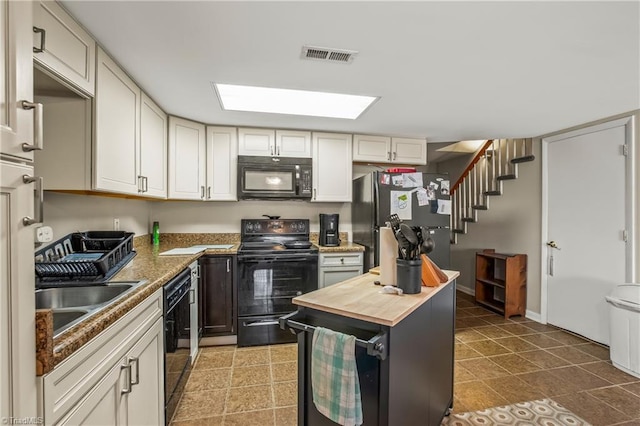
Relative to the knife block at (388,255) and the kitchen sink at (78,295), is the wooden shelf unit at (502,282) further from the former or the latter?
the kitchen sink at (78,295)

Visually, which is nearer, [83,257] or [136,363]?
[136,363]

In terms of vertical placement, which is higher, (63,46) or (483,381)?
(63,46)

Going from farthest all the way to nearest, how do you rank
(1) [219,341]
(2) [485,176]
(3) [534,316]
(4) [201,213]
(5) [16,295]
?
(2) [485,176] < (3) [534,316] < (4) [201,213] < (1) [219,341] < (5) [16,295]

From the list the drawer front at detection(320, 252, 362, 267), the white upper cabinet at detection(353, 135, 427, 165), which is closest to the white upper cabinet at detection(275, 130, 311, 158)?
the white upper cabinet at detection(353, 135, 427, 165)

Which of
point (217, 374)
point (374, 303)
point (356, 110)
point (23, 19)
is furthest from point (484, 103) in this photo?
point (217, 374)

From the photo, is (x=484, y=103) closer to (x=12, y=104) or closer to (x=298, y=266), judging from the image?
(x=298, y=266)

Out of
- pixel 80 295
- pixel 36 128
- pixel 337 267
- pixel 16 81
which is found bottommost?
pixel 337 267

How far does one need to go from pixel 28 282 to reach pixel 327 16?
5.03ft

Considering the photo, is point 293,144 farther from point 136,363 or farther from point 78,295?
point 136,363

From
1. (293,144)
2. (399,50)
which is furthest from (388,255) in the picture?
(293,144)

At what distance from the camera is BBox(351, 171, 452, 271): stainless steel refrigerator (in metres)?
3.05

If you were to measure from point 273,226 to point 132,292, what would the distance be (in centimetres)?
222

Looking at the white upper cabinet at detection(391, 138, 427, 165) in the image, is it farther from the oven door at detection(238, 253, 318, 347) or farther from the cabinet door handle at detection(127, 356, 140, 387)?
the cabinet door handle at detection(127, 356, 140, 387)

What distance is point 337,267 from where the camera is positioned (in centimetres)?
313
